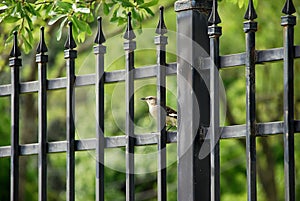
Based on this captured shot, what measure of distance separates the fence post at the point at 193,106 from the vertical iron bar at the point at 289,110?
0.49 m

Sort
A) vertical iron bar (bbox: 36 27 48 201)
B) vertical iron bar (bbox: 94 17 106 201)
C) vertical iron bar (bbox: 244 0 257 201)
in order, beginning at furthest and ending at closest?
1. vertical iron bar (bbox: 36 27 48 201)
2. vertical iron bar (bbox: 94 17 106 201)
3. vertical iron bar (bbox: 244 0 257 201)

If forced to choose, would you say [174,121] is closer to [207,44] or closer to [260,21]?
[207,44]

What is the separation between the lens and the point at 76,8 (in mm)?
4051

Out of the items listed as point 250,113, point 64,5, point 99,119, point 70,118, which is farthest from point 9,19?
point 250,113

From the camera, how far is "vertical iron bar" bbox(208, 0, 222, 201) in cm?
329

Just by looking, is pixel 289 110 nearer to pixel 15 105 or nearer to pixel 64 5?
pixel 64 5

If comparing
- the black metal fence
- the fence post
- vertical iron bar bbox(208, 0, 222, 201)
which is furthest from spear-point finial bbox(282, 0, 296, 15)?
the fence post

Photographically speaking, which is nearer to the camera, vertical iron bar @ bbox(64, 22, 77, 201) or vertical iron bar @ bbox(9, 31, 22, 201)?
vertical iron bar @ bbox(64, 22, 77, 201)

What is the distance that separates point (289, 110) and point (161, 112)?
0.70 meters

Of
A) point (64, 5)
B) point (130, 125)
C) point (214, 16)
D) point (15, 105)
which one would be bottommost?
point (130, 125)

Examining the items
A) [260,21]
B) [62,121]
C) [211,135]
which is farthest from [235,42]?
[211,135]

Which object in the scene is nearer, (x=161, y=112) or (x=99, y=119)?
(x=161, y=112)

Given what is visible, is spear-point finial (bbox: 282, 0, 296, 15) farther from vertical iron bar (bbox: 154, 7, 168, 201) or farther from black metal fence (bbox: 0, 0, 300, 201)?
vertical iron bar (bbox: 154, 7, 168, 201)

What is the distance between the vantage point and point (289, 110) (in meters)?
3.05
